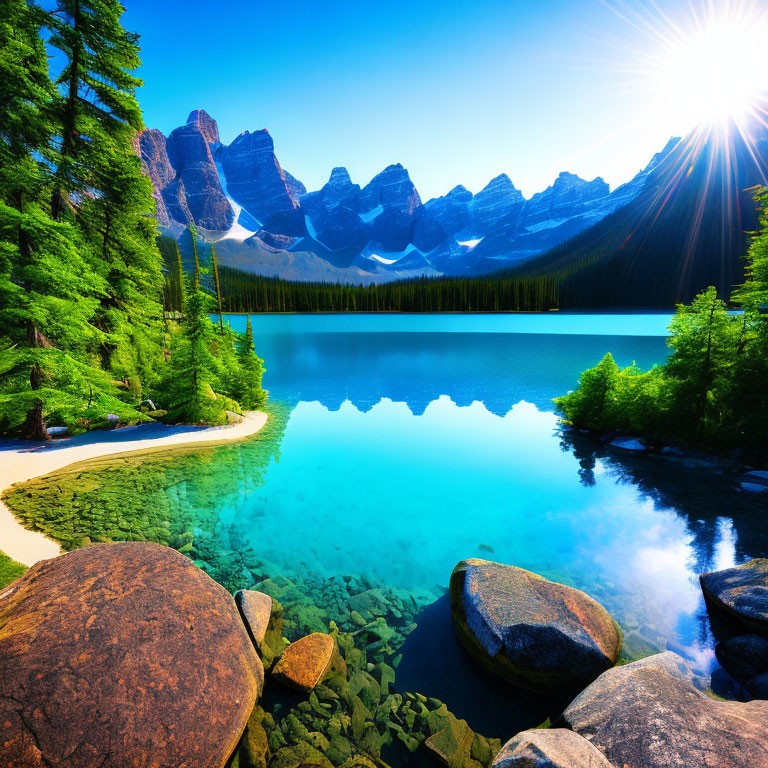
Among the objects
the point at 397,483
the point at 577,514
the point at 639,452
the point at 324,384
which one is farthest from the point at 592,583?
the point at 324,384

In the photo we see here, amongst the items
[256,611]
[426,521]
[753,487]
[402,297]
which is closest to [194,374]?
[426,521]

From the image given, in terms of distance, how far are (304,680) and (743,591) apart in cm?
865

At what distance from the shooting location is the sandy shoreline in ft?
25.9

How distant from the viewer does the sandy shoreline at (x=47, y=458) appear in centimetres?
790

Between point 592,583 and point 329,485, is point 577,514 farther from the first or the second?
point 329,485

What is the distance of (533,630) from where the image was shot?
229 inches

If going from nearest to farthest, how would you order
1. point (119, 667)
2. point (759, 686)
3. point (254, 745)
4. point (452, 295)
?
point (119, 667)
point (254, 745)
point (759, 686)
point (452, 295)

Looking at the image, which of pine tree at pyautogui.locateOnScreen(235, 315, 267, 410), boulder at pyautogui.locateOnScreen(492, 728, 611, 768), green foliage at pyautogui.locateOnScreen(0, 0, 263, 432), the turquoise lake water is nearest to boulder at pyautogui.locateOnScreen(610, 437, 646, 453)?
the turquoise lake water

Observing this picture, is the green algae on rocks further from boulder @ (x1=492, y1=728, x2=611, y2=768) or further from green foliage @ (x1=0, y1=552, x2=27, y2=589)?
boulder @ (x1=492, y1=728, x2=611, y2=768)

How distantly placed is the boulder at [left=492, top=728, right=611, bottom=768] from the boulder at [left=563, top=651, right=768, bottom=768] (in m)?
0.51

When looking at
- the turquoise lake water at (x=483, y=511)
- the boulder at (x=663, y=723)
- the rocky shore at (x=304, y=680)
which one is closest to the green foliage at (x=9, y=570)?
the rocky shore at (x=304, y=680)

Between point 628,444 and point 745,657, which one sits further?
point 628,444

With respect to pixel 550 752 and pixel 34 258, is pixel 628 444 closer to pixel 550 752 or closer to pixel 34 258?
pixel 550 752

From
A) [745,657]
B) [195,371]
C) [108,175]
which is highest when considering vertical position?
[108,175]
